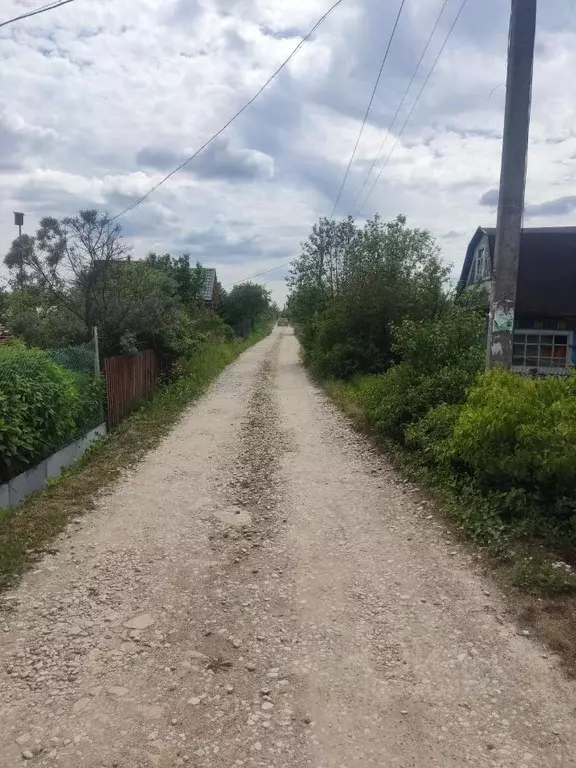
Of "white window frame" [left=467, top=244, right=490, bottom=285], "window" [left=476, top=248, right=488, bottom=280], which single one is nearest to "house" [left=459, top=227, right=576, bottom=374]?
"white window frame" [left=467, top=244, right=490, bottom=285]

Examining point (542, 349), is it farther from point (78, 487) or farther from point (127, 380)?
point (78, 487)

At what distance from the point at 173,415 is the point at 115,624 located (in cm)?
802

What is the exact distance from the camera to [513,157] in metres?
6.34

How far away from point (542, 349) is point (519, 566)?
52.6ft

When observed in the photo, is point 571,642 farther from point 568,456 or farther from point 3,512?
point 3,512

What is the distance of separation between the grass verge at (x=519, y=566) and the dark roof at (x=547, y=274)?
13.3 m

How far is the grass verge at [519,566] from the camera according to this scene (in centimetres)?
356

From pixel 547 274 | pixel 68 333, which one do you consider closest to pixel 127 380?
pixel 68 333

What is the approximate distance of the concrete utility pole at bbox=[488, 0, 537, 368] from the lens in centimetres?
623

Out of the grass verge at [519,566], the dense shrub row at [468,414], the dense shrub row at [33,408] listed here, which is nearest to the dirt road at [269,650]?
the grass verge at [519,566]

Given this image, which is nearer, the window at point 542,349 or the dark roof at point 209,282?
the window at point 542,349

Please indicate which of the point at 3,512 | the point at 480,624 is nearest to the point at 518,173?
the point at 480,624

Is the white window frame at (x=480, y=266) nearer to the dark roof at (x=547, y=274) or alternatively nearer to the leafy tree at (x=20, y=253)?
the dark roof at (x=547, y=274)

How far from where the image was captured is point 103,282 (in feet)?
37.2
